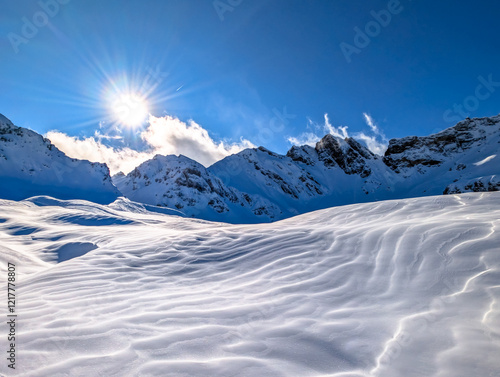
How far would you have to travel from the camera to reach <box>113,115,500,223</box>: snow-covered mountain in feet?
198

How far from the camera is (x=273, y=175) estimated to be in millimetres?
92312

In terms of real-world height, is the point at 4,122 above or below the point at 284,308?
above

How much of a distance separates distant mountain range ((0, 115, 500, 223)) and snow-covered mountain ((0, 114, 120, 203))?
128 millimetres

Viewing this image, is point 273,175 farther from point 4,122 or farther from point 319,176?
point 4,122

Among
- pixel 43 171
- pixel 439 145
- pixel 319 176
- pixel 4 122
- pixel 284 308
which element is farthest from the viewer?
pixel 319 176

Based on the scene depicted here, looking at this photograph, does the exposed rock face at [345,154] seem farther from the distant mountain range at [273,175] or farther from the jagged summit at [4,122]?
the jagged summit at [4,122]

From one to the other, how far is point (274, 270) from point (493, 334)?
2439 millimetres

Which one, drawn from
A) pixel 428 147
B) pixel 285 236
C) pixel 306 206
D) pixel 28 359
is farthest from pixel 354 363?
pixel 428 147

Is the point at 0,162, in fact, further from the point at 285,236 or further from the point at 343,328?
the point at 343,328

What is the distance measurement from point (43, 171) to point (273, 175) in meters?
67.2

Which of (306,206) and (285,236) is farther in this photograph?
(306,206)

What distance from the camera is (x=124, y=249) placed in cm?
592

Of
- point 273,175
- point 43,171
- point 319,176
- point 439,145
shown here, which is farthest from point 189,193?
point 439,145

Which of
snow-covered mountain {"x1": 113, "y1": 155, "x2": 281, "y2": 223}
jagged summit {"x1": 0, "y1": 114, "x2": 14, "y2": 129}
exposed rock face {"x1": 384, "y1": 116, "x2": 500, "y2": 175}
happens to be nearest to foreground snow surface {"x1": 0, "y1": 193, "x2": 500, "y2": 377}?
snow-covered mountain {"x1": 113, "y1": 155, "x2": 281, "y2": 223}
